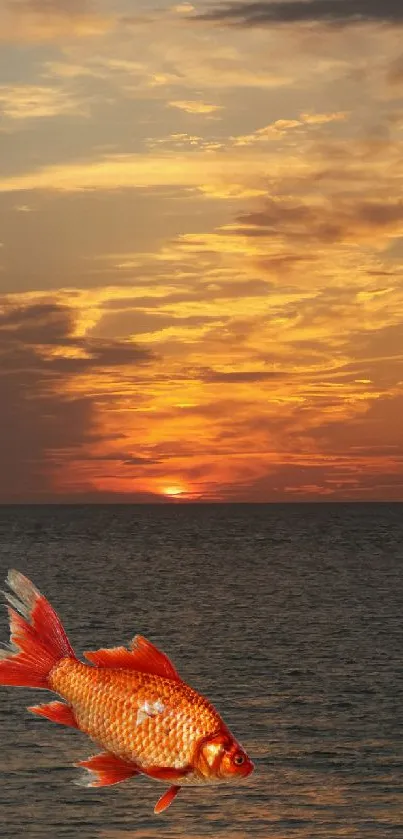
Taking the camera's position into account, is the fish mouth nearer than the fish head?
Yes

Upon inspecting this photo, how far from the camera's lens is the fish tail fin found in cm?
400

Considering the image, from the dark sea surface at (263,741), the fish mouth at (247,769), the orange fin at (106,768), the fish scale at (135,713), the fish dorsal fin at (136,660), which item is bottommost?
the dark sea surface at (263,741)

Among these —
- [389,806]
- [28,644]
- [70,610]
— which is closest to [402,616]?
[70,610]

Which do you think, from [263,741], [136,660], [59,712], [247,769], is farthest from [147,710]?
[263,741]

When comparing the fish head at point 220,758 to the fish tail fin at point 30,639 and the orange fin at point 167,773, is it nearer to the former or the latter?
the orange fin at point 167,773

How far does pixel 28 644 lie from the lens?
430cm

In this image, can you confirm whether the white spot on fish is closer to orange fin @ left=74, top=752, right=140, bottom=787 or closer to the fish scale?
the fish scale

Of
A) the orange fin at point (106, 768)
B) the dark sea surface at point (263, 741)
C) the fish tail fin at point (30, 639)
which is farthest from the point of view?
the dark sea surface at point (263, 741)

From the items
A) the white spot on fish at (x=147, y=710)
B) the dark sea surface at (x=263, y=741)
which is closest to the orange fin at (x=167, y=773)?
the white spot on fish at (x=147, y=710)

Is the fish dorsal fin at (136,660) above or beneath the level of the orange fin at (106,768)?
above

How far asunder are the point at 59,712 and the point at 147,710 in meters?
0.30

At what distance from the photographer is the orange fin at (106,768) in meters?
4.11

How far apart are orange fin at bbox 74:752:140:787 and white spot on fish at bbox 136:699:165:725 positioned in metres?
0.16

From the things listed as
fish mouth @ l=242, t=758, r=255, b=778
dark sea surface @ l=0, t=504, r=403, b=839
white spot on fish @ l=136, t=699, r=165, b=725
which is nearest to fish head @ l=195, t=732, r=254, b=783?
fish mouth @ l=242, t=758, r=255, b=778
